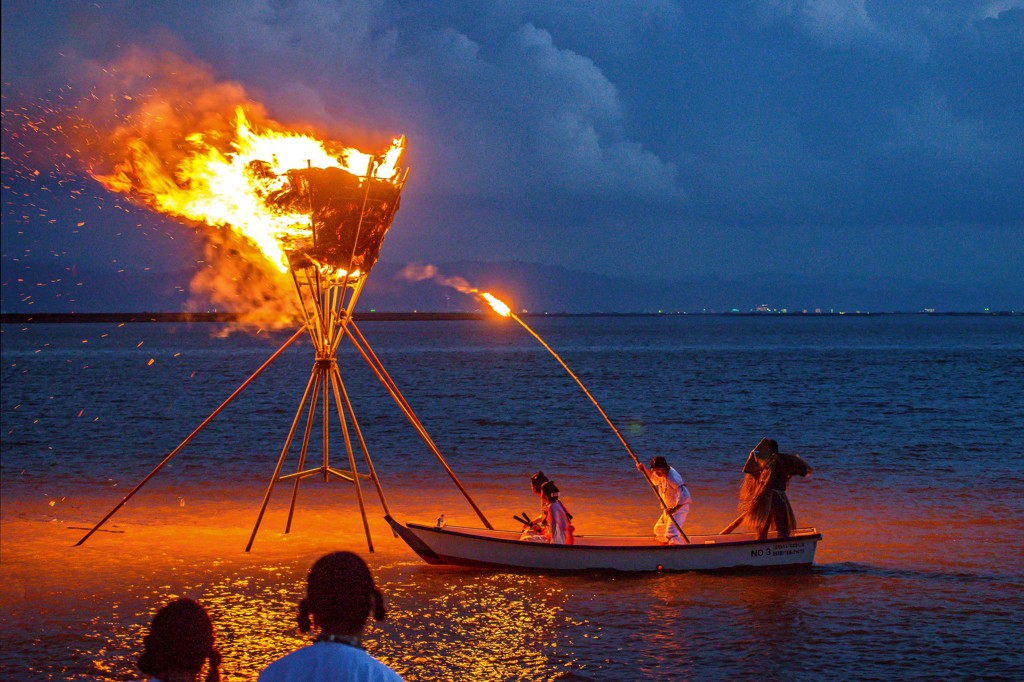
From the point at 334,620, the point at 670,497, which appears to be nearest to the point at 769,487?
the point at 670,497

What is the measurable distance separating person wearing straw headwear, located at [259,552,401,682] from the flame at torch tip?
9.95m

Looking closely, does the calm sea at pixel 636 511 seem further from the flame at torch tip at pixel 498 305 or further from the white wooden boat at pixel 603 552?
the flame at torch tip at pixel 498 305

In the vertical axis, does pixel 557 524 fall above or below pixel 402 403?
below

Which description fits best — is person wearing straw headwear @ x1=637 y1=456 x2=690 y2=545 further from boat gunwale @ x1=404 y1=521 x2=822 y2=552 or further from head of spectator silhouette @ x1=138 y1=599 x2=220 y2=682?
head of spectator silhouette @ x1=138 y1=599 x2=220 y2=682

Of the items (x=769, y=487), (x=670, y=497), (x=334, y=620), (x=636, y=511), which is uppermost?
(x=334, y=620)

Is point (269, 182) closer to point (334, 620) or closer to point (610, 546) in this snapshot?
point (610, 546)

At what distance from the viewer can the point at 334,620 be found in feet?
11.1

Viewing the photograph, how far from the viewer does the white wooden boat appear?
43.7 feet

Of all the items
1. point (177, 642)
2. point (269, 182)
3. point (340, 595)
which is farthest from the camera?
point (269, 182)

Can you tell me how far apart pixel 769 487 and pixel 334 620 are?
35.6 feet

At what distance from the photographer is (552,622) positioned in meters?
11.8

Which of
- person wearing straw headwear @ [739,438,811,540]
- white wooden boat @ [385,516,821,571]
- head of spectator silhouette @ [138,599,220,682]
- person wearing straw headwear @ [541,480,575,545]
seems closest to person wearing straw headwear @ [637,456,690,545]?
white wooden boat @ [385,516,821,571]

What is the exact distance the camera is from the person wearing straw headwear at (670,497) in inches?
531

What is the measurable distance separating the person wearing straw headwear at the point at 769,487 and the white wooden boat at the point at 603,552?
0.58 ft
